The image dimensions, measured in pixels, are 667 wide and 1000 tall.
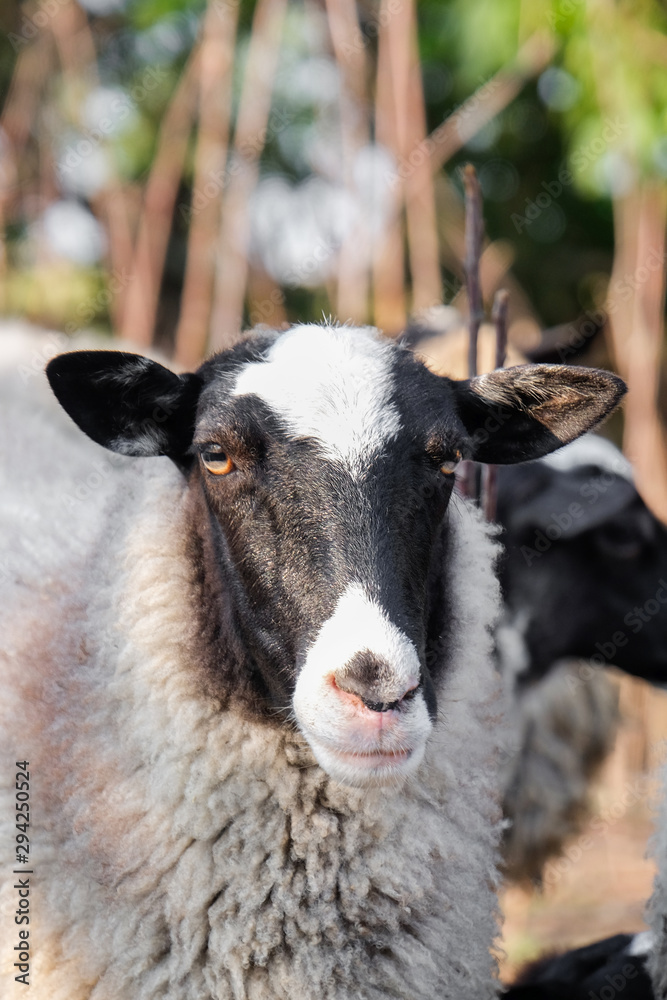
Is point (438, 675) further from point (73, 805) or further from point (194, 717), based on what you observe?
point (73, 805)

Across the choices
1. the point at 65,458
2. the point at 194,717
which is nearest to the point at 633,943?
the point at 194,717

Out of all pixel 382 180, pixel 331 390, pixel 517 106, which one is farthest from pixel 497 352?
pixel 517 106

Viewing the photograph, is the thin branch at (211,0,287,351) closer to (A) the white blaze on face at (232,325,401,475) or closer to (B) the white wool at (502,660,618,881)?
(B) the white wool at (502,660,618,881)

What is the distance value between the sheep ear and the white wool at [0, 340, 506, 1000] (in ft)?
1.46

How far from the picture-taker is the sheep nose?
1.68m

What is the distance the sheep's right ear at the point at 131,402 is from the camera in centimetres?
222

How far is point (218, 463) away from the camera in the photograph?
210 cm

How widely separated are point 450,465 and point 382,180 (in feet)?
17.2

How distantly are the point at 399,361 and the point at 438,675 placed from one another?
0.77 metres

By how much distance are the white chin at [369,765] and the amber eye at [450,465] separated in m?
0.65

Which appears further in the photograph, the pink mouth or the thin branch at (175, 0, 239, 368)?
the thin branch at (175, 0, 239, 368)

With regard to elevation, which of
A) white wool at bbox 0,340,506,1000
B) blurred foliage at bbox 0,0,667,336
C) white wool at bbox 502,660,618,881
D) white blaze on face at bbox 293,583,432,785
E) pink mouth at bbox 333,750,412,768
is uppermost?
blurred foliage at bbox 0,0,667,336

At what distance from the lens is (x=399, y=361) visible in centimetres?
227

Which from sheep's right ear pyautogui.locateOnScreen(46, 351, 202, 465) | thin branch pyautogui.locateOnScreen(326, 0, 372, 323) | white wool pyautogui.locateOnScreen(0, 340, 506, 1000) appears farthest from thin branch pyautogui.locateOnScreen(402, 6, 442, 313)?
white wool pyautogui.locateOnScreen(0, 340, 506, 1000)
